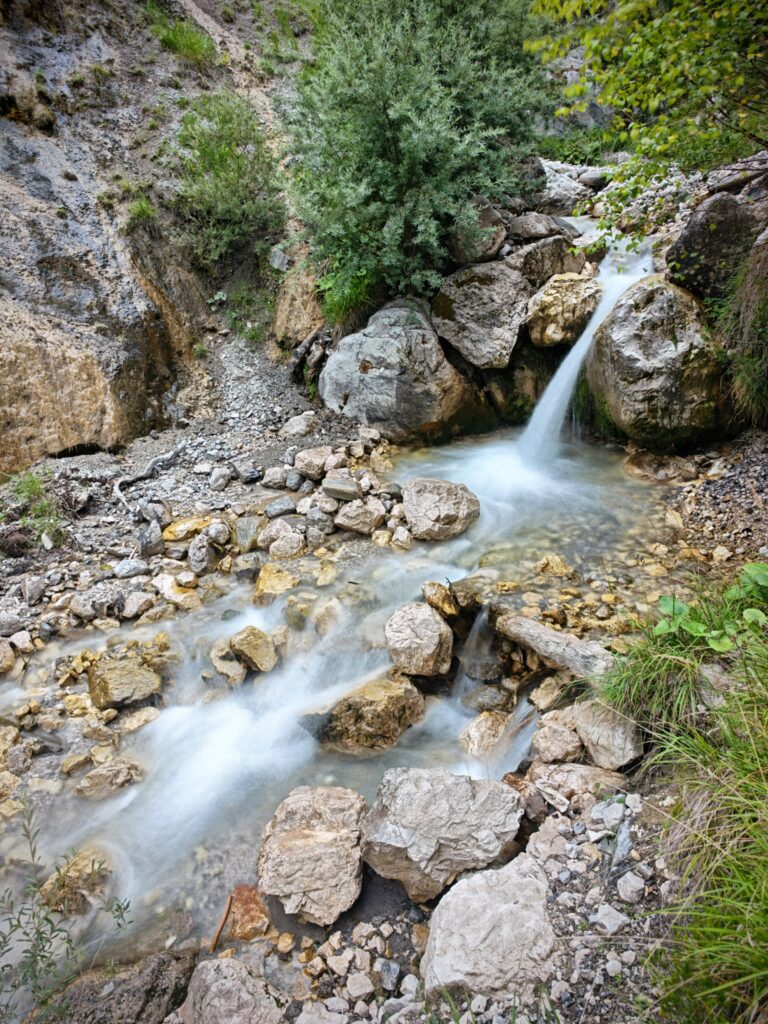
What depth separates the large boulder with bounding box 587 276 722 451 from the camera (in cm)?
534

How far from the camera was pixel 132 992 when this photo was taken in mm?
2215

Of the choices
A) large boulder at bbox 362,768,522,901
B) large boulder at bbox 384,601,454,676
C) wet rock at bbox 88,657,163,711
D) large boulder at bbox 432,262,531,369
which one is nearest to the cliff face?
wet rock at bbox 88,657,163,711

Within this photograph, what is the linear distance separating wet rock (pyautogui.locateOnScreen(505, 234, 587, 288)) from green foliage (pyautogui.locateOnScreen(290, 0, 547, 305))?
0.89m

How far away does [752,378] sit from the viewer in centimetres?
502

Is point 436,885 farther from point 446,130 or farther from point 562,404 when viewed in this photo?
point 446,130

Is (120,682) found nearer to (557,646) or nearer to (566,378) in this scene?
(557,646)

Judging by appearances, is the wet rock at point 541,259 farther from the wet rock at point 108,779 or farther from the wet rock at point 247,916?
the wet rock at point 247,916

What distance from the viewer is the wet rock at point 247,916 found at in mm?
2576

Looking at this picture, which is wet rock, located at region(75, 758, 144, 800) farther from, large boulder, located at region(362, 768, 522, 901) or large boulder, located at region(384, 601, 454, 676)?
large boulder, located at region(384, 601, 454, 676)

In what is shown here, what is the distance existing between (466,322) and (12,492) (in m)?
5.83

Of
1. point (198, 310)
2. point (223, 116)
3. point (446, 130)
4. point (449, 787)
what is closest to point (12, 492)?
point (198, 310)

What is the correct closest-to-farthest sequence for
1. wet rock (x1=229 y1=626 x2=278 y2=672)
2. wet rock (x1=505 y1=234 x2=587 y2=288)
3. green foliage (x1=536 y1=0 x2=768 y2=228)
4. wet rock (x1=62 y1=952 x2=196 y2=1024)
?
wet rock (x1=62 y1=952 x2=196 y2=1024) → green foliage (x1=536 y1=0 x2=768 y2=228) → wet rock (x1=229 y1=626 x2=278 y2=672) → wet rock (x1=505 y1=234 x2=587 y2=288)

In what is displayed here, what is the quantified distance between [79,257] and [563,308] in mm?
6667

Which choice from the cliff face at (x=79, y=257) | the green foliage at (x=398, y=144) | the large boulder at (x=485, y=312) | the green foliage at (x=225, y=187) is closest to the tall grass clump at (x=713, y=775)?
the large boulder at (x=485, y=312)
